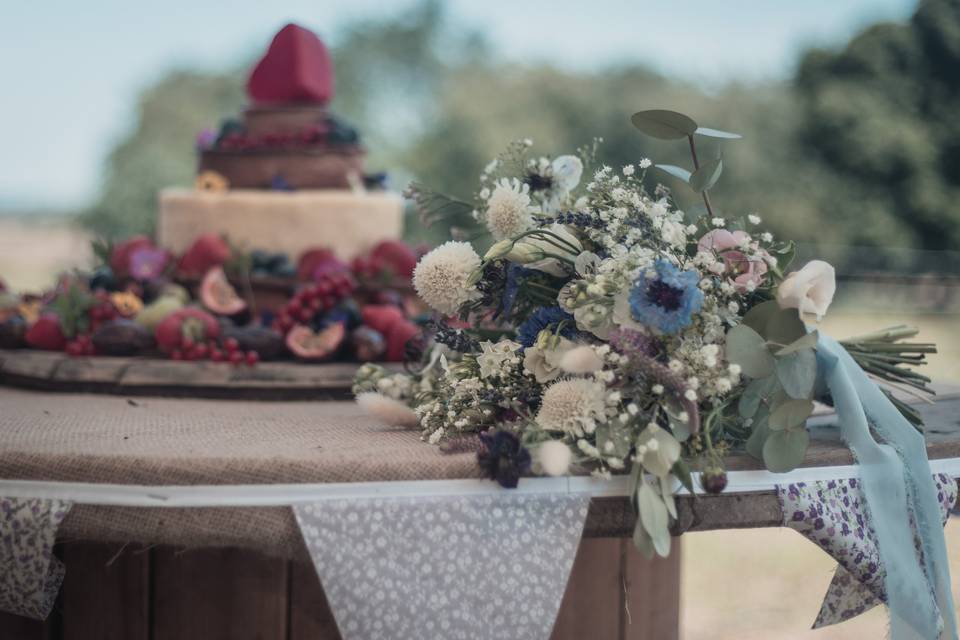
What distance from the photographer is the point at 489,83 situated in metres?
29.3

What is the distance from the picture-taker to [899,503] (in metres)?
1.90

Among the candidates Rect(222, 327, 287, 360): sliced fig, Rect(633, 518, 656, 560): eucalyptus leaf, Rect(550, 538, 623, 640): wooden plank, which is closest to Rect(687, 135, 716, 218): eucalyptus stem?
Rect(633, 518, 656, 560): eucalyptus leaf

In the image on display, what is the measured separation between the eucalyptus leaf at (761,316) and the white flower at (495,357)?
1.48 ft

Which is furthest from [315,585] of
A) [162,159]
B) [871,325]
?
[162,159]

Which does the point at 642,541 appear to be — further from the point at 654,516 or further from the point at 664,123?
the point at 664,123

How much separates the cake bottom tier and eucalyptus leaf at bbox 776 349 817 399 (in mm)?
2155

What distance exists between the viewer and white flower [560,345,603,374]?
176cm

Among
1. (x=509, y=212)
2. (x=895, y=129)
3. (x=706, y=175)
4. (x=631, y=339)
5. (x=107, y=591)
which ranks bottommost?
(x=895, y=129)

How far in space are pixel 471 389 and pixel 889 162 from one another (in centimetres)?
1938

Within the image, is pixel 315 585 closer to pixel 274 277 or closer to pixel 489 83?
pixel 274 277

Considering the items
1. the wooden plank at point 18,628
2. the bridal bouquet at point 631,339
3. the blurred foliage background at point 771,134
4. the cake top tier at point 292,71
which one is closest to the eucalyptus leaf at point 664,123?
the bridal bouquet at point 631,339

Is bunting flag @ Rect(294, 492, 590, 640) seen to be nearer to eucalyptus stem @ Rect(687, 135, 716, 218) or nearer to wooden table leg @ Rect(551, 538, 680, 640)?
wooden table leg @ Rect(551, 538, 680, 640)

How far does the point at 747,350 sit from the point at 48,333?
2.37m

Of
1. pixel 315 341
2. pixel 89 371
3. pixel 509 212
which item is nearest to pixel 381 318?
pixel 315 341
